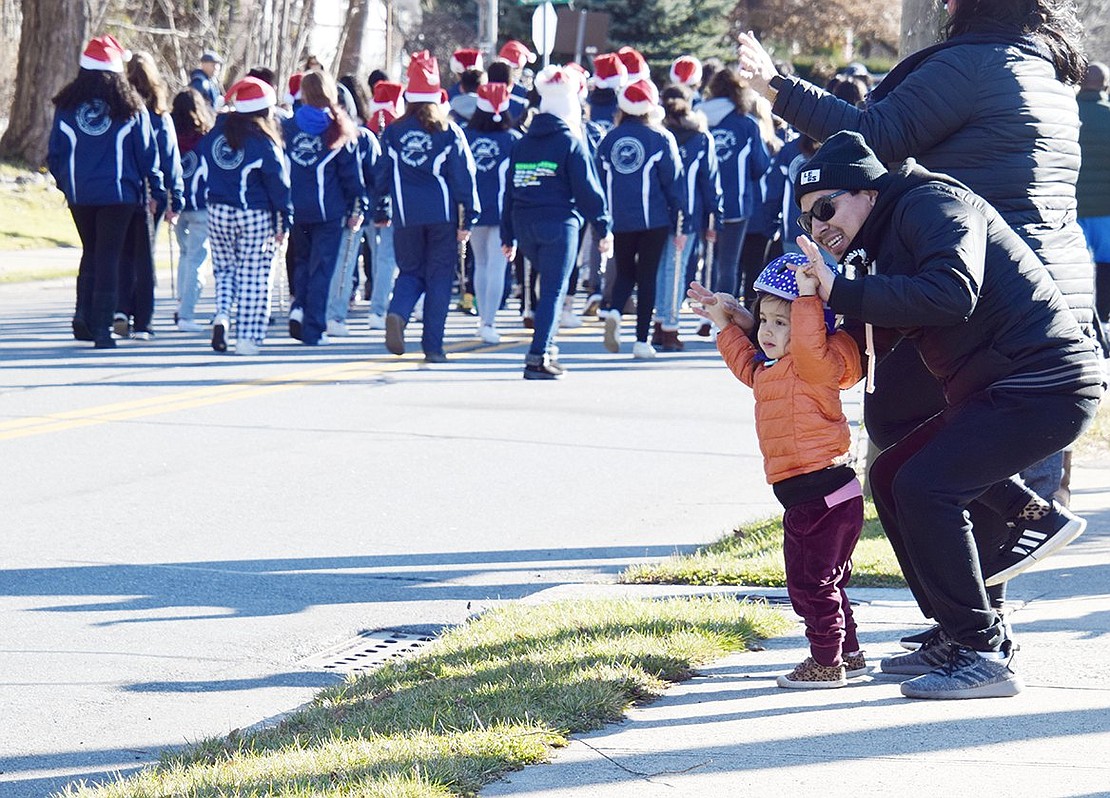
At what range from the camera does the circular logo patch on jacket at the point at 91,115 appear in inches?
521

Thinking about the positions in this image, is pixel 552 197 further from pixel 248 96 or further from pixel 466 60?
pixel 466 60

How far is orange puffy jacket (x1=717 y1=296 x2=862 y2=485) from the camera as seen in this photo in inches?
188

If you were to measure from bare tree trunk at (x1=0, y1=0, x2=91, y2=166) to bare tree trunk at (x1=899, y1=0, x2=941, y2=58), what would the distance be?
69.6ft

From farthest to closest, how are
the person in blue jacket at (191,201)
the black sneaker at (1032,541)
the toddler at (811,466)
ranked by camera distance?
the person in blue jacket at (191,201) < the black sneaker at (1032,541) < the toddler at (811,466)

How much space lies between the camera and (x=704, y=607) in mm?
5855

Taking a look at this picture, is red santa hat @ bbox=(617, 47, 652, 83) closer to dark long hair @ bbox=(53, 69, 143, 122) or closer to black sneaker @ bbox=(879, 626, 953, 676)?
dark long hair @ bbox=(53, 69, 143, 122)

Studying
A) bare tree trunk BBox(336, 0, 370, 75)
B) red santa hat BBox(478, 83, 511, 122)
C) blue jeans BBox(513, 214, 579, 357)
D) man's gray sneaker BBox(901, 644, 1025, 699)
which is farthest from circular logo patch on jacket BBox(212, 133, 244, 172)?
bare tree trunk BBox(336, 0, 370, 75)

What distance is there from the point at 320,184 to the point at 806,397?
32.6 feet

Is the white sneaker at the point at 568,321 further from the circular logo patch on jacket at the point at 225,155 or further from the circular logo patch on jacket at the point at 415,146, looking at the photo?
the circular logo patch on jacket at the point at 225,155

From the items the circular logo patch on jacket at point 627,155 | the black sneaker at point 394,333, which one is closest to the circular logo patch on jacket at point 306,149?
the black sneaker at point 394,333

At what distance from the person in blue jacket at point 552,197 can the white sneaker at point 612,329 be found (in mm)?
1290

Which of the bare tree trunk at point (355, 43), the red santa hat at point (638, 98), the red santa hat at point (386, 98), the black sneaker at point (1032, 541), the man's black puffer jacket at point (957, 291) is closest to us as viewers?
the man's black puffer jacket at point (957, 291)

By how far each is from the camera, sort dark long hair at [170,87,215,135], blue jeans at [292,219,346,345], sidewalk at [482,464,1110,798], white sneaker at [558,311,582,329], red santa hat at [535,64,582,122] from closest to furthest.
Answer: sidewalk at [482,464,1110,798] → red santa hat at [535,64,582,122] → blue jeans at [292,219,346,345] → dark long hair at [170,87,215,135] → white sneaker at [558,311,582,329]

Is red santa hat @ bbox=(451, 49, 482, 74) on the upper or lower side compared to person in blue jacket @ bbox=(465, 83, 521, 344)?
upper
